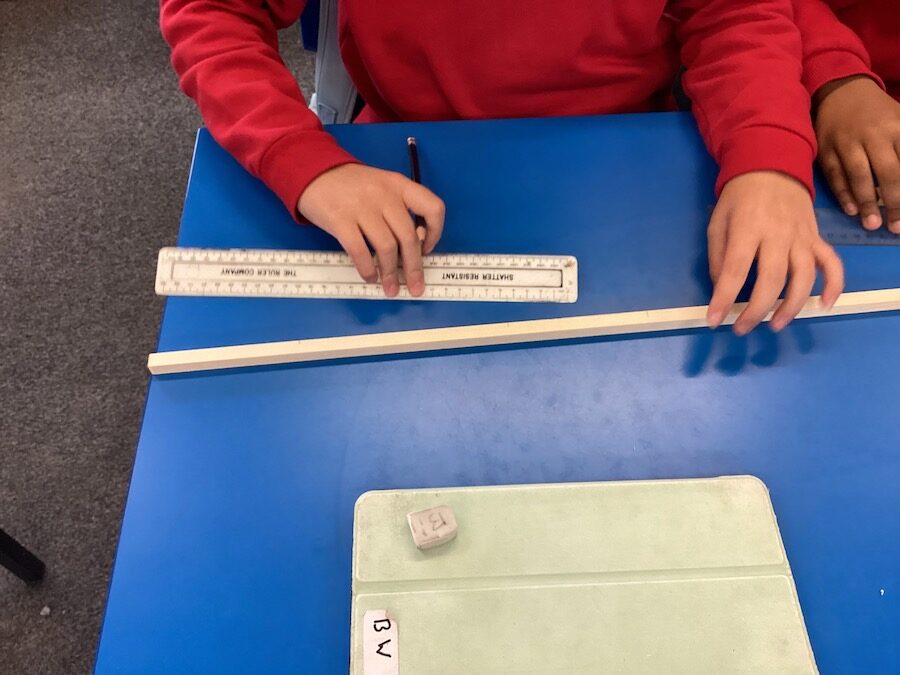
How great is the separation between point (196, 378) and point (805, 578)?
523 mm

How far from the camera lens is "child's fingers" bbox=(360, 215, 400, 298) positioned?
0.58 meters

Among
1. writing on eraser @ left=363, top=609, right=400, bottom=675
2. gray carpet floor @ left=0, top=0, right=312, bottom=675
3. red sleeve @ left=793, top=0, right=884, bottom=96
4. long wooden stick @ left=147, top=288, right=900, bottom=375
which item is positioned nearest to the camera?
writing on eraser @ left=363, top=609, right=400, bottom=675

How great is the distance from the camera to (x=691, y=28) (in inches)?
29.0

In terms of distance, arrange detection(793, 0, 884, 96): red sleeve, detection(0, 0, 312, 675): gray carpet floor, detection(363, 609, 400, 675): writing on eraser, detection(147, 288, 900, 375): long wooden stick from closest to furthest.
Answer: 1. detection(363, 609, 400, 675): writing on eraser
2. detection(147, 288, 900, 375): long wooden stick
3. detection(793, 0, 884, 96): red sleeve
4. detection(0, 0, 312, 675): gray carpet floor

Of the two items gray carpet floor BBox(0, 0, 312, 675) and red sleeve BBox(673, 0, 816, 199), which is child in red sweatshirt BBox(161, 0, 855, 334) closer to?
red sleeve BBox(673, 0, 816, 199)

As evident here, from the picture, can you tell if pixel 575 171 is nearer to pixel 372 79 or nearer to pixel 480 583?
pixel 372 79

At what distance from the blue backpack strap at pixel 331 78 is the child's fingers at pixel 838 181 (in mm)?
583

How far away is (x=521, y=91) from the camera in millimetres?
759

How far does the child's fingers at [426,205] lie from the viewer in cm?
58

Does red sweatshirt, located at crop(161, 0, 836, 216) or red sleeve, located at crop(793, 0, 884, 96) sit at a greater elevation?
red sleeve, located at crop(793, 0, 884, 96)

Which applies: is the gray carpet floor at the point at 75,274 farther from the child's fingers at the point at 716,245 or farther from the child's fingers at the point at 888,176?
the child's fingers at the point at 888,176

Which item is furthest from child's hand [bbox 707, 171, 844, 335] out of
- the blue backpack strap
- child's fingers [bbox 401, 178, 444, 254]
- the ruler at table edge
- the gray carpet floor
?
the gray carpet floor

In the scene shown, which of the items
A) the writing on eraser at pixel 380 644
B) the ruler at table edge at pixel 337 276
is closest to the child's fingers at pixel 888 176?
the ruler at table edge at pixel 337 276

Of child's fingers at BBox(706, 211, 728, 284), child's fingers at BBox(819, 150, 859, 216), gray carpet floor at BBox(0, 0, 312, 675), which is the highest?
child's fingers at BBox(819, 150, 859, 216)
